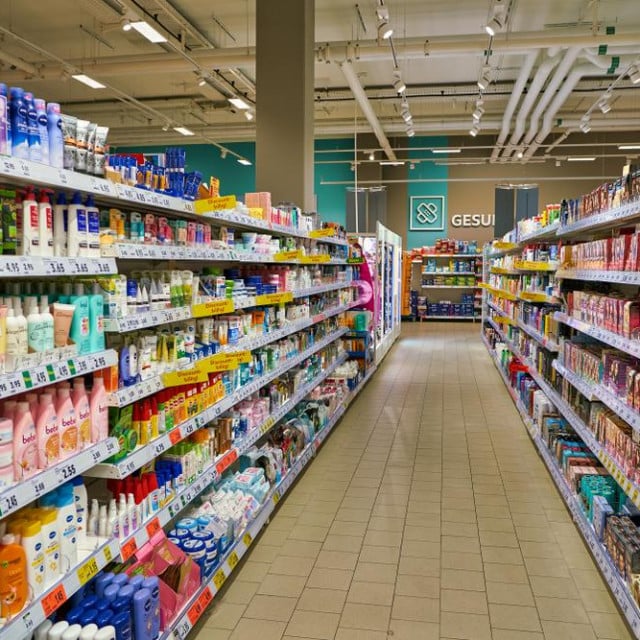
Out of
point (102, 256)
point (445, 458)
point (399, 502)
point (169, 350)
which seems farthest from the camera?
point (445, 458)

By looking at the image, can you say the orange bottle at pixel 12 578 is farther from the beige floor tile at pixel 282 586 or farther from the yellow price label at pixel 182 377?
the beige floor tile at pixel 282 586

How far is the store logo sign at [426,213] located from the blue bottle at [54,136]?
775 inches

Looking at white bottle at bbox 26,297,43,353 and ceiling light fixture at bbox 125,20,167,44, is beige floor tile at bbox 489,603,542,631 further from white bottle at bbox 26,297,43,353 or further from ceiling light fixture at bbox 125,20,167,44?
ceiling light fixture at bbox 125,20,167,44

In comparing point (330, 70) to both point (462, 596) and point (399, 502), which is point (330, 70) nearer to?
point (399, 502)

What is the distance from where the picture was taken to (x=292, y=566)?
379cm

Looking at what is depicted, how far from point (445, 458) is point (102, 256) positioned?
14.5 feet

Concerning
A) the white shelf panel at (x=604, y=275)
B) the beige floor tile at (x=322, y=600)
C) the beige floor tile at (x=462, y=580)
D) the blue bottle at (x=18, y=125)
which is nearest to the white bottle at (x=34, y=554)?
the blue bottle at (x=18, y=125)

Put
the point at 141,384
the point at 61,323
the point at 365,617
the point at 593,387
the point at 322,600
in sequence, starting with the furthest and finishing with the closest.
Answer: the point at 593,387 < the point at 322,600 < the point at 365,617 < the point at 141,384 < the point at 61,323

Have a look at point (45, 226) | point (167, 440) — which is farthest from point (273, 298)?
point (45, 226)

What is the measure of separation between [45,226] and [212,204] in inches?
49.6

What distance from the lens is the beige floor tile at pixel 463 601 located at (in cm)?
331

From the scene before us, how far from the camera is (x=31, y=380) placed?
197 centimetres

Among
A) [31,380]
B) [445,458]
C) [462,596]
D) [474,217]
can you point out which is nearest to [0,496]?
[31,380]

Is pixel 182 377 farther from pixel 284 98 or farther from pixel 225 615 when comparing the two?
pixel 284 98
